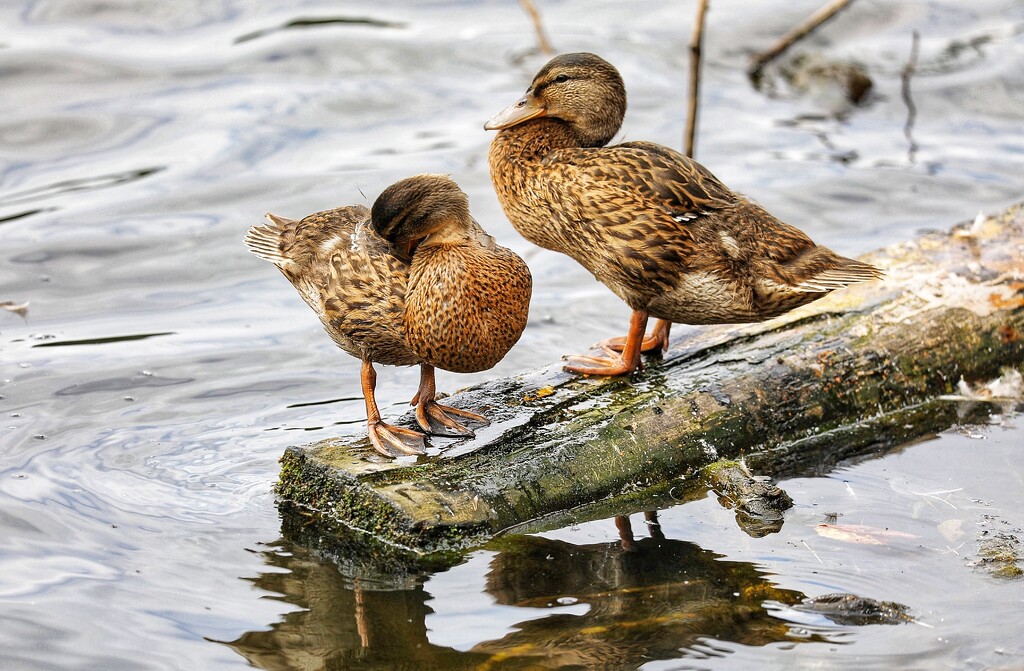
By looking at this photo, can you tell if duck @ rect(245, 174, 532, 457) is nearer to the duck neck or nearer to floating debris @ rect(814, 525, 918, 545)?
the duck neck

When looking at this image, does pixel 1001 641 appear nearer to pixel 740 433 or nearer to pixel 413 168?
pixel 740 433

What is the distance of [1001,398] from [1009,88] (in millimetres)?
6935

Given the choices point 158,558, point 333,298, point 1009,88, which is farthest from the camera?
point 1009,88

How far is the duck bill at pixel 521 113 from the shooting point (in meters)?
6.40

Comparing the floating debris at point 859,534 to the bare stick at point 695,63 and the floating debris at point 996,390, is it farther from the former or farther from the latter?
the bare stick at point 695,63

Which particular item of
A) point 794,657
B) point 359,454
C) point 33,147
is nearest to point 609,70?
point 359,454

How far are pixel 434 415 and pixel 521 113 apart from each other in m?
1.81

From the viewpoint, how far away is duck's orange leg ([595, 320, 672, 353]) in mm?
6379

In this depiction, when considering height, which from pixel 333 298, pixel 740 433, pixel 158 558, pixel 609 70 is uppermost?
pixel 609 70

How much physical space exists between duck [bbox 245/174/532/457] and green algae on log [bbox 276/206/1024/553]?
0.81 ft

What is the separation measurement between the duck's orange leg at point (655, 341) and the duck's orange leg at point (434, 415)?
1143 millimetres

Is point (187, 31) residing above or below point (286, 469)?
above

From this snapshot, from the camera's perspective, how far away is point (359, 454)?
5.34 metres

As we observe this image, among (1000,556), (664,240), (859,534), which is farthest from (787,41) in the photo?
(1000,556)
